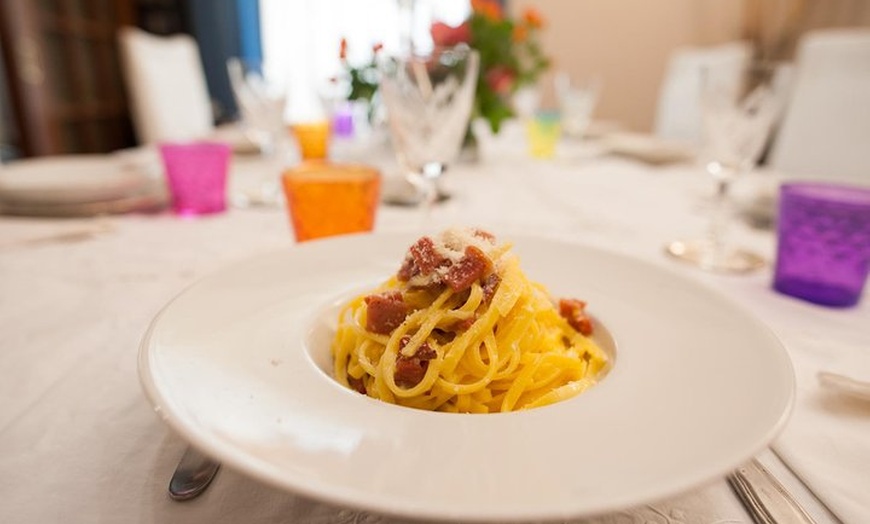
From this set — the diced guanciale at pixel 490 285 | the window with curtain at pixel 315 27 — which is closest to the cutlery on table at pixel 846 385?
the diced guanciale at pixel 490 285

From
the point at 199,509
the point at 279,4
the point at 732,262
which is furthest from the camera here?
the point at 279,4

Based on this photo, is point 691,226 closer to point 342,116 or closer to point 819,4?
point 342,116

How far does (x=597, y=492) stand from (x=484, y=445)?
81 millimetres

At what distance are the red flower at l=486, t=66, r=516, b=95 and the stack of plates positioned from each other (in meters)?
1.00

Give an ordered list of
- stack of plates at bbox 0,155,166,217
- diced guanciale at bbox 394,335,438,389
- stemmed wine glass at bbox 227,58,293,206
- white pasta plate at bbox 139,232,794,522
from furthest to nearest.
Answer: stemmed wine glass at bbox 227,58,293,206
stack of plates at bbox 0,155,166,217
diced guanciale at bbox 394,335,438,389
white pasta plate at bbox 139,232,794,522

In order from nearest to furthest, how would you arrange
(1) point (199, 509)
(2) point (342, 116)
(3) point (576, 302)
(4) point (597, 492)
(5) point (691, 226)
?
(4) point (597, 492)
(1) point (199, 509)
(3) point (576, 302)
(5) point (691, 226)
(2) point (342, 116)

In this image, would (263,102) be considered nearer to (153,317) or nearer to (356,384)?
(153,317)

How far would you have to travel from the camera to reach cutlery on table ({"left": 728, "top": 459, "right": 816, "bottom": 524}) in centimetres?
41

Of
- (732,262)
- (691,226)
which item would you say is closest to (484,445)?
(732,262)

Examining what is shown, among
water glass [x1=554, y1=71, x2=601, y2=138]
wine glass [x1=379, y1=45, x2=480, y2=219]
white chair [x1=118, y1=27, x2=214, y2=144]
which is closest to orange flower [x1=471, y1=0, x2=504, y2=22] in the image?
water glass [x1=554, y1=71, x2=601, y2=138]

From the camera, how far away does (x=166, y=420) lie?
35cm

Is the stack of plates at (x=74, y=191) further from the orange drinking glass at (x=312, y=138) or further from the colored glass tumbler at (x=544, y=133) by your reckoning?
the colored glass tumbler at (x=544, y=133)

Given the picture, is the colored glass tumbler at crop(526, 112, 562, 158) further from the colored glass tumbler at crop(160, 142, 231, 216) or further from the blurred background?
the blurred background


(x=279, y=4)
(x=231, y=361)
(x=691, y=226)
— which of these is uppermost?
(x=279, y=4)
